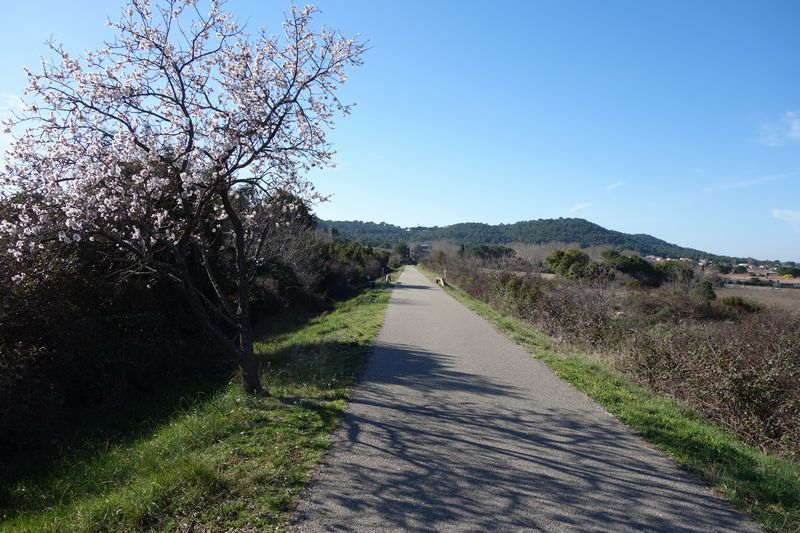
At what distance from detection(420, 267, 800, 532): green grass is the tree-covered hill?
218 feet

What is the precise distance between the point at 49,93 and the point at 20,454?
16.8 ft

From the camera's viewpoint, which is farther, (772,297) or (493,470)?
(772,297)

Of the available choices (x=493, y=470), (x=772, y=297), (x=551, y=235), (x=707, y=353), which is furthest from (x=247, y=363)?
(x=551, y=235)

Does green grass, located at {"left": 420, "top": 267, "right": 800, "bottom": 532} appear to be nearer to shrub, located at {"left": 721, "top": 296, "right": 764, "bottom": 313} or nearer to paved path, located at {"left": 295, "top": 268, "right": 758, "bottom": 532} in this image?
paved path, located at {"left": 295, "top": 268, "right": 758, "bottom": 532}

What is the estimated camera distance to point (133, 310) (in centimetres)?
1080

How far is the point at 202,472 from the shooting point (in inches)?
176

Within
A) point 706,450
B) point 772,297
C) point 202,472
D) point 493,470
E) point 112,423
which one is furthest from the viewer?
point 772,297

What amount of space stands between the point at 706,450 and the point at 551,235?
110m

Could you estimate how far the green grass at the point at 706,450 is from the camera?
433cm

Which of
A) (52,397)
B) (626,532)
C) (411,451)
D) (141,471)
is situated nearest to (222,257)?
(52,397)

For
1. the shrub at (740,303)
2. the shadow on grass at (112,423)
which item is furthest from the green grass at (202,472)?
the shrub at (740,303)

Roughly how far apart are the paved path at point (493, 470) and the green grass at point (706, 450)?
21 centimetres

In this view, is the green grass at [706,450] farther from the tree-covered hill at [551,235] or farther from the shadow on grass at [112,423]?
the tree-covered hill at [551,235]

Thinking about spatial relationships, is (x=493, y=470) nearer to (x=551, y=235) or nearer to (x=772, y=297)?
(x=772, y=297)
